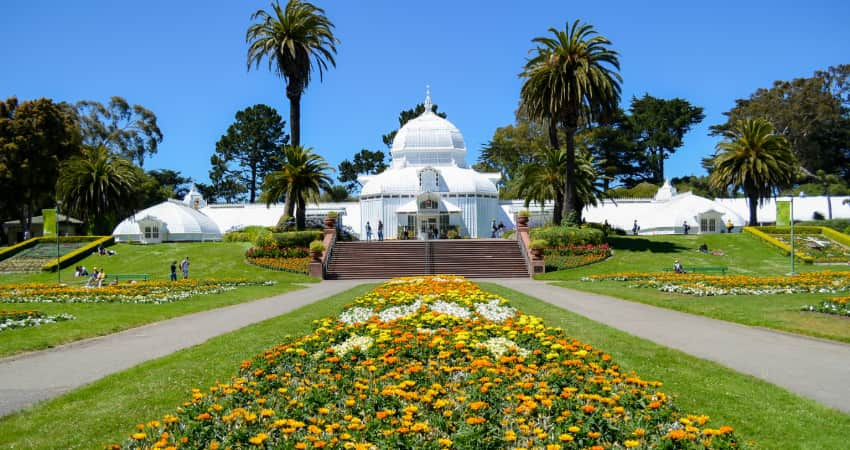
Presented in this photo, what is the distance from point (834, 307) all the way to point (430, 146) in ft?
138

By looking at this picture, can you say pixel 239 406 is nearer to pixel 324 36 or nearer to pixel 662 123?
pixel 324 36

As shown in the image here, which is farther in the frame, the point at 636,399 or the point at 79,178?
the point at 79,178

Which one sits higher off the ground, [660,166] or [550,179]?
[660,166]

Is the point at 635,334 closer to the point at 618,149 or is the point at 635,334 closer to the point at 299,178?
the point at 299,178

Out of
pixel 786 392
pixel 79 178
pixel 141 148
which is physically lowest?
pixel 786 392

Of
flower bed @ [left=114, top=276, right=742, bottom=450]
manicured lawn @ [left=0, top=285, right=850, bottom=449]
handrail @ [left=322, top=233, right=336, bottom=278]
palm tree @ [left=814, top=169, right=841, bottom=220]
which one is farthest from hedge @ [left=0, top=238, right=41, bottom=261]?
palm tree @ [left=814, top=169, right=841, bottom=220]

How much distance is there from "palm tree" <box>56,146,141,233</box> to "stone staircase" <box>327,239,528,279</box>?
59.1ft

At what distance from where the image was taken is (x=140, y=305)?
774 inches

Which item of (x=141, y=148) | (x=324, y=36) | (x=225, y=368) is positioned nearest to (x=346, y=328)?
(x=225, y=368)

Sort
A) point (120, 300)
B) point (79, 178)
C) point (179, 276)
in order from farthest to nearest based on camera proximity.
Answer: point (79, 178)
point (179, 276)
point (120, 300)

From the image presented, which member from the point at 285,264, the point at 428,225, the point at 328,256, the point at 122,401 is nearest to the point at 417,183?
the point at 428,225

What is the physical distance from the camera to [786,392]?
26.0 feet

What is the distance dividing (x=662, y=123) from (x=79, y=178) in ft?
212

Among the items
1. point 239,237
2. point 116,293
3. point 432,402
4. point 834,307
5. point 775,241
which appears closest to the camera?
point 432,402
